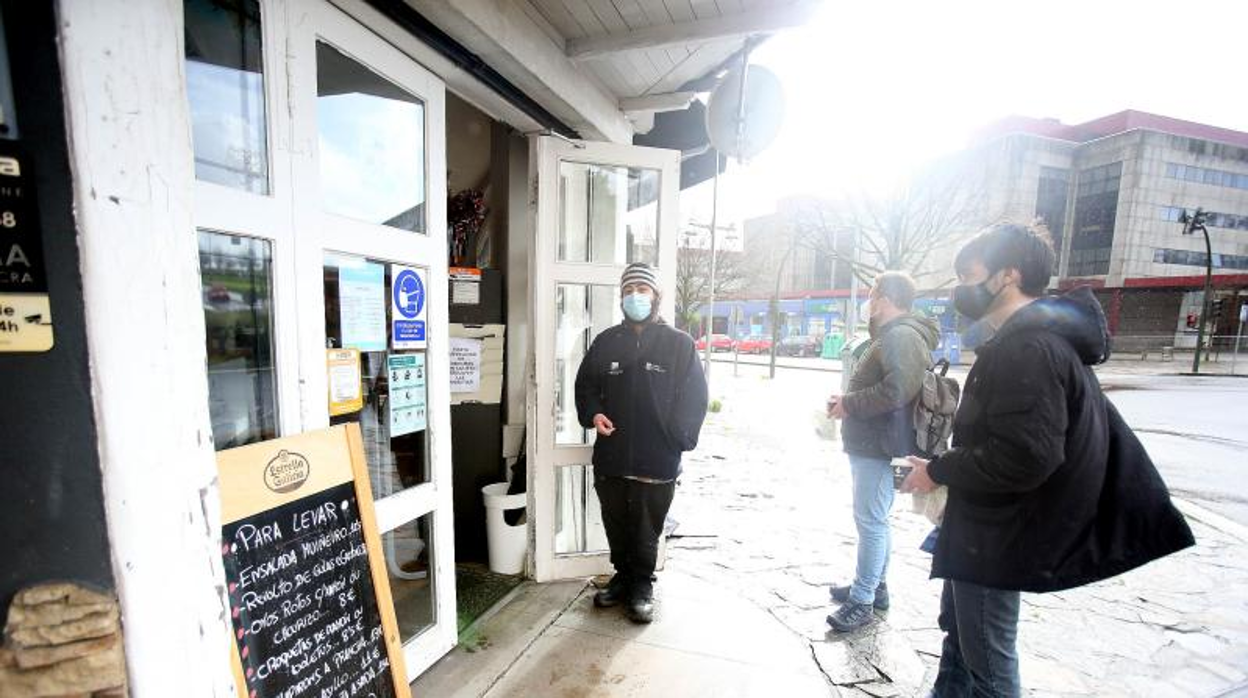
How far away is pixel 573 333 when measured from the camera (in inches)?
136

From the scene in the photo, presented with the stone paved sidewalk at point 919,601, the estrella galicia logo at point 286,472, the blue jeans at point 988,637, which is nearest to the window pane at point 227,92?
the estrella galicia logo at point 286,472

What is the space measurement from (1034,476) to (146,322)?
88.9 inches

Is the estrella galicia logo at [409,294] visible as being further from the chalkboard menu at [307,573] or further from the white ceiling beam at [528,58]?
the white ceiling beam at [528,58]

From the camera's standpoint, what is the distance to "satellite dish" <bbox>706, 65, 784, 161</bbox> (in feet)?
10.1

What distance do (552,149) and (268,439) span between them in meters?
2.11

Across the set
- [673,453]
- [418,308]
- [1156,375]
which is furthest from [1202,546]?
[1156,375]

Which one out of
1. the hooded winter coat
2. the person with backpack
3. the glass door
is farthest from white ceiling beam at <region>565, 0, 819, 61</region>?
the hooded winter coat

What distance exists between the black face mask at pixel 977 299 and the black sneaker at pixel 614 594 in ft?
7.41

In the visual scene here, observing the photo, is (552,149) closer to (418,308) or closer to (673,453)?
(418,308)

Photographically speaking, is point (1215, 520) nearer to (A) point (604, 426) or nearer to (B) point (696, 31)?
(A) point (604, 426)

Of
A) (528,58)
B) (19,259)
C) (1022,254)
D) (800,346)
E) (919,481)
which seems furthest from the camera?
(800,346)

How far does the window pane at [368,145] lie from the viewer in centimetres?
194

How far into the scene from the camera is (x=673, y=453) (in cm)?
288

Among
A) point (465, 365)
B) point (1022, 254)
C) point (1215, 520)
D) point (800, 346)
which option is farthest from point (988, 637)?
point (800, 346)
